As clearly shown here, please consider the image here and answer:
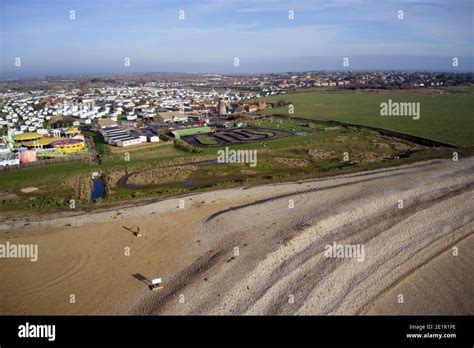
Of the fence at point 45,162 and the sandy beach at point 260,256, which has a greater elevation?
the fence at point 45,162

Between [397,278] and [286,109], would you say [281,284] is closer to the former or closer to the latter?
[397,278]

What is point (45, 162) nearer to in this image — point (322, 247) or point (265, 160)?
point (265, 160)

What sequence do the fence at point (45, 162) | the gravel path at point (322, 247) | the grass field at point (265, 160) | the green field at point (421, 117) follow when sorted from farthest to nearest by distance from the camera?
1. the green field at point (421, 117)
2. the fence at point (45, 162)
3. the grass field at point (265, 160)
4. the gravel path at point (322, 247)

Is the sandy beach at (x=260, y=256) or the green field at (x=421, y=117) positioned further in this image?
the green field at (x=421, y=117)

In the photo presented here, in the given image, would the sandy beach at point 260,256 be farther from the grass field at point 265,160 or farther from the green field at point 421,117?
the green field at point 421,117

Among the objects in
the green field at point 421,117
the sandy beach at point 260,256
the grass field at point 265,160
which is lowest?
the sandy beach at point 260,256

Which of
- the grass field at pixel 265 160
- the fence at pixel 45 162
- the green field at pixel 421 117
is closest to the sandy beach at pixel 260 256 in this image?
the grass field at pixel 265 160

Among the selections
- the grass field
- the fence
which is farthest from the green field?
the fence

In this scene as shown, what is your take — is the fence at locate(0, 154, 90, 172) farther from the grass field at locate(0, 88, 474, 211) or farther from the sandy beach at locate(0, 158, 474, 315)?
the sandy beach at locate(0, 158, 474, 315)

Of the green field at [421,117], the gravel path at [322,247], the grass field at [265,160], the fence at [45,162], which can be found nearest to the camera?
the gravel path at [322,247]

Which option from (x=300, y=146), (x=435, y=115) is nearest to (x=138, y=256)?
(x=300, y=146)
